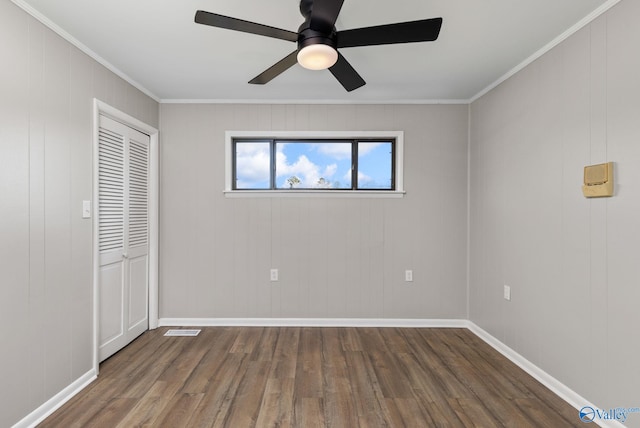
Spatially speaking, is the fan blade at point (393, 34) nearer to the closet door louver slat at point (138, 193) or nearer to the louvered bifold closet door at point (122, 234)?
the louvered bifold closet door at point (122, 234)

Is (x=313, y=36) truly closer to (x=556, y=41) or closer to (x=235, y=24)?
(x=235, y=24)

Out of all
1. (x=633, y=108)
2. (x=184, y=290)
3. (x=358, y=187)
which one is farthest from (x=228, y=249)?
(x=633, y=108)

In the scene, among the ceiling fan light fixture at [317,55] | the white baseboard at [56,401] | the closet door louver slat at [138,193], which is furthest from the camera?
the closet door louver slat at [138,193]

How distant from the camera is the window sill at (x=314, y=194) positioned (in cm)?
347

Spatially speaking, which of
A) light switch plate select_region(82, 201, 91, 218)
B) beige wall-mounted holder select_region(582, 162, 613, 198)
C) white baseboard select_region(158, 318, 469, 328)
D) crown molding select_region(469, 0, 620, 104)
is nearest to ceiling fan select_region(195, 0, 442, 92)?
crown molding select_region(469, 0, 620, 104)

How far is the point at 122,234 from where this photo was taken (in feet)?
9.56

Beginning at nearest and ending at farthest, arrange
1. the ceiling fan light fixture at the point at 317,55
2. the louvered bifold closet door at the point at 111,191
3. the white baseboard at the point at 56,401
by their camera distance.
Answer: the ceiling fan light fixture at the point at 317,55 → the white baseboard at the point at 56,401 → the louvered bifold closet door at the point at 111,191

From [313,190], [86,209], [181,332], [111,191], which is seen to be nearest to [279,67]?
[313,190]

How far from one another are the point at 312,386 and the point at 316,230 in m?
1.62

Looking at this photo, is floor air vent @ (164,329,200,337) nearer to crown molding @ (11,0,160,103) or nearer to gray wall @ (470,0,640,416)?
crown molding @ (11,0,160,103)

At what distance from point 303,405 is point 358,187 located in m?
2.23

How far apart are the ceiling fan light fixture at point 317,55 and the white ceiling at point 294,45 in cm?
46

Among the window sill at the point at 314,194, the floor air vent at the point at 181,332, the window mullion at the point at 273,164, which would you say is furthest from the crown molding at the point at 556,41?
the floor air vent at the point at 181,332

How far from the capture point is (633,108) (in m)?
1.72
